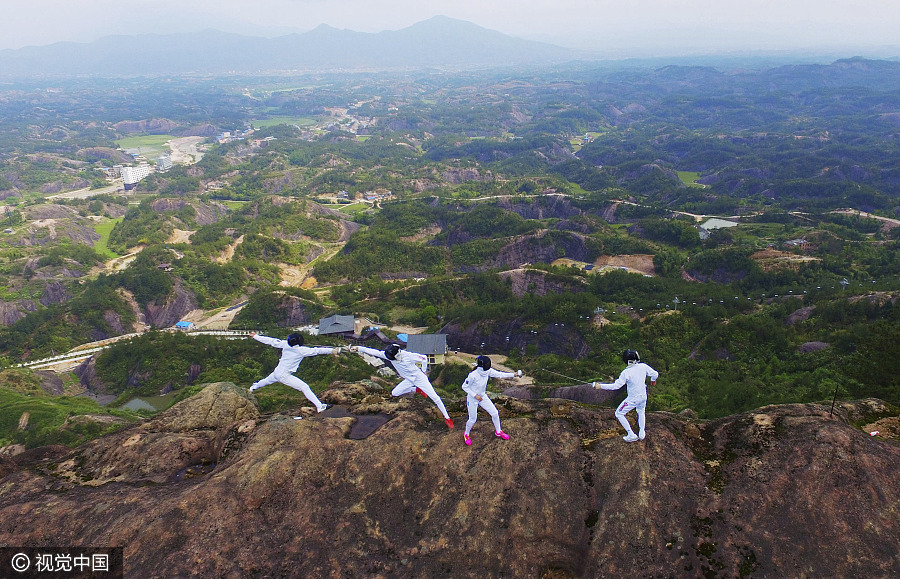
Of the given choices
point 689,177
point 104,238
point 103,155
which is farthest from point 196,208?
point 689,177

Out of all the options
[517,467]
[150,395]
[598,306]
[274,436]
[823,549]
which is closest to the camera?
[823,549]

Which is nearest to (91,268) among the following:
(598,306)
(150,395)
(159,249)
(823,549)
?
(159,249)

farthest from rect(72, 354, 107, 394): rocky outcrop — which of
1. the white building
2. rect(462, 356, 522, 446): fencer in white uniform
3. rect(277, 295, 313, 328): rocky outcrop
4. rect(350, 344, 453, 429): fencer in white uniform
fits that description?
the white building

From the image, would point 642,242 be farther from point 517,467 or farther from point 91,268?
point 91,268

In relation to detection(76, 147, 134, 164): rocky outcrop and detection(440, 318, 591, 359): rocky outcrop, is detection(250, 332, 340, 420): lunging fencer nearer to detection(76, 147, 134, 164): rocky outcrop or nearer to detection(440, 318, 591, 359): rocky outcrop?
detection(440, 318, 591, 359): rocky outcrop

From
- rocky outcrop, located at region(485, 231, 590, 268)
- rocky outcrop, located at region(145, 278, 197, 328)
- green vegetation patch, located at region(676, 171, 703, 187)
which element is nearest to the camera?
rocky outcrop, located at region(145, 278, 197, 328)

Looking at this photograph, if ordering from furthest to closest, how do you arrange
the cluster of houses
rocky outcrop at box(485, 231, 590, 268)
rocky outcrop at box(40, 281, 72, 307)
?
1. the cluster of houses
2. rocky outcrop at box(485, 231, 590, 268)
3. rocky outcrop at box(40, 281, 72, 307)

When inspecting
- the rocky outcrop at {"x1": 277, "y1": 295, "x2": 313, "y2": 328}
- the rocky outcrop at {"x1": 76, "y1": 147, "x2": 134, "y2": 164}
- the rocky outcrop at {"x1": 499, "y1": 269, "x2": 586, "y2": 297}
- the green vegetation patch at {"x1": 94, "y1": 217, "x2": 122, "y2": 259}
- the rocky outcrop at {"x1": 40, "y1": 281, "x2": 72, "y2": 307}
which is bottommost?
the green vegetation patch at {"x1": 94, "y1": 217, "x2": 122, "y2": 259}

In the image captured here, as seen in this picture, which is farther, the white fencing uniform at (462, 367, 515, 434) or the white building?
the white building
